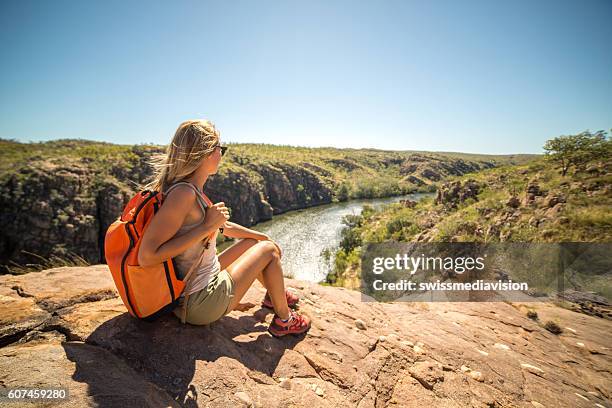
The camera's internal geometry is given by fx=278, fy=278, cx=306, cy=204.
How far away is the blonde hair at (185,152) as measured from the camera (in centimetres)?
226

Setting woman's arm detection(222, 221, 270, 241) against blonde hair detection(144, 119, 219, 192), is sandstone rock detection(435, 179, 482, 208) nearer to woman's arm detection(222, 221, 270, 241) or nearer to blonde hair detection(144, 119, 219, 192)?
woman's arm detection(222, 221, 270, 241)

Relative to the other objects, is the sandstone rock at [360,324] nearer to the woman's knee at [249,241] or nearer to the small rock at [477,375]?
the small rock at [477,375]

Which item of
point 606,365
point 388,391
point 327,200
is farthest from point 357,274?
point 327,200

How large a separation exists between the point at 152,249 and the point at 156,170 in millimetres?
850

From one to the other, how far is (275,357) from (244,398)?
2.03 ft

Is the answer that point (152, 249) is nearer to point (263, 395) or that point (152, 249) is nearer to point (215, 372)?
point (215, 372)

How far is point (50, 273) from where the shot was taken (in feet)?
11.7

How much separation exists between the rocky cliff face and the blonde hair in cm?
133

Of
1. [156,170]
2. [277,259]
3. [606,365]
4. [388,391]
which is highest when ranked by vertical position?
[156,170]

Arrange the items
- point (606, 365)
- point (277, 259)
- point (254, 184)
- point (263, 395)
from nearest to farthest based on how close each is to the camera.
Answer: point (263, 395) < point (277, 259) < point (606, 365) < point (254, 184)

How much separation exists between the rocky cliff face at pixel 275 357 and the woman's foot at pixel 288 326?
0.27 ft

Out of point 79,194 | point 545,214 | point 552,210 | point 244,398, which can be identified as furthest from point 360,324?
point 79,194

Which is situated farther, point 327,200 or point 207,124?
point 327,200

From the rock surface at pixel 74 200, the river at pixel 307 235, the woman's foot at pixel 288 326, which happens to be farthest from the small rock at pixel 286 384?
the rock surface at pixel 74 200
